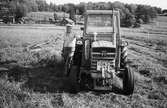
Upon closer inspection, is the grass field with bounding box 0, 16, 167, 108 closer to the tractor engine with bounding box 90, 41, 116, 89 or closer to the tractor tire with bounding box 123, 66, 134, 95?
the tractor tire with bounding box 123, 66, 134, 95

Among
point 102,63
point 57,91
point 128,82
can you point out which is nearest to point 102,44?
point 102,63

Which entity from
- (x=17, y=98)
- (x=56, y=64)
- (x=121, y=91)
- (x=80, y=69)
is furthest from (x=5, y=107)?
(x=56, y=64)

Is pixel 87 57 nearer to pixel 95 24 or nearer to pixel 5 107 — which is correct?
pixel 95 24

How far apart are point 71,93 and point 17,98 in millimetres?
1776

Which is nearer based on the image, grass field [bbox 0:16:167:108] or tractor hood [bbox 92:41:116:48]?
grass field [bbox 0:16:167:108]

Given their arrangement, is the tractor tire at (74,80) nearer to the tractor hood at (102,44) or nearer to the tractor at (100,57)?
the tractor at (100,57)

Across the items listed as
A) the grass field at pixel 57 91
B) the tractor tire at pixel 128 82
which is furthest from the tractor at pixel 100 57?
the grass field at pixel 57 91

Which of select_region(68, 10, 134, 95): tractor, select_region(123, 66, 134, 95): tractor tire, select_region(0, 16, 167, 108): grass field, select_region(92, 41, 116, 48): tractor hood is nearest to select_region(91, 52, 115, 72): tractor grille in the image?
select_region(68, 10, 134, 95): tractor

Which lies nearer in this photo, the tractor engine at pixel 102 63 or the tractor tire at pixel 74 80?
the tractor engine at pixel 102 63

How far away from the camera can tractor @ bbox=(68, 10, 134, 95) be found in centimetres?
692

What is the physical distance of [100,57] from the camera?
695cm

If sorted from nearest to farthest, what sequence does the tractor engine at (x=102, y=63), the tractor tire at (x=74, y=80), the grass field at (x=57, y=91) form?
the grass field at (x=57, y=91)
the tractor engine at (x=102, y=63)
the tractor tire at (x=74, y=80)

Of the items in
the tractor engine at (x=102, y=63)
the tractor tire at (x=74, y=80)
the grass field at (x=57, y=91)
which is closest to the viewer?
the grass field at (x=57, y=91)

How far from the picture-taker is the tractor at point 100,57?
6.92 m
